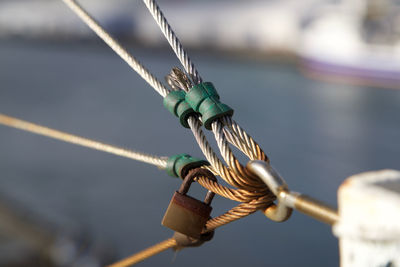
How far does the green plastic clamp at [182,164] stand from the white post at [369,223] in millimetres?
557

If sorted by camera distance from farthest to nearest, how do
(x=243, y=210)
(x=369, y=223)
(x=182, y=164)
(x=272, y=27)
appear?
(x=272, y=27), (x=182, y=164), (x=243, y=210), (x=369, y=223)

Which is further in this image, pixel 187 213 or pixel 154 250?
pixel 154 250

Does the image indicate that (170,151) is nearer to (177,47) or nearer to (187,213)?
(177,47)

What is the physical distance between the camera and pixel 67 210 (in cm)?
912

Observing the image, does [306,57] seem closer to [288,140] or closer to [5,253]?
[288,140]

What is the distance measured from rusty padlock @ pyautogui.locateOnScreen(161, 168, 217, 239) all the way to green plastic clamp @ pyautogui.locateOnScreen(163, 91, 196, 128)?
169 mm

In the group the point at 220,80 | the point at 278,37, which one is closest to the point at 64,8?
the point at 278,37

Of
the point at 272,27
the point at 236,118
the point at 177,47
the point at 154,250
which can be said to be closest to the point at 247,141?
the point at 177,47

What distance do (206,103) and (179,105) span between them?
111mm

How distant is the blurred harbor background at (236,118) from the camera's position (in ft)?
23.9

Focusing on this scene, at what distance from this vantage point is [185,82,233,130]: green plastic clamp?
1.37m

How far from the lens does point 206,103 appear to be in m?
1.39

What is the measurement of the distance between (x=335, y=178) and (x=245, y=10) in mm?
26776

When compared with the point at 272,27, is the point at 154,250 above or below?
below
